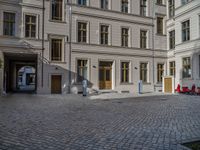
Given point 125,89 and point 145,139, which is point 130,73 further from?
point 145,139

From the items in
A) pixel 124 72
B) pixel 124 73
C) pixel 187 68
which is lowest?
pixel 124 73

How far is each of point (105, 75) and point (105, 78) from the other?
36 cm

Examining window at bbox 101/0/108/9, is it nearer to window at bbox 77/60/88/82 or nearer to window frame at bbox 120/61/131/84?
window frame at bbox 120/61/131/84

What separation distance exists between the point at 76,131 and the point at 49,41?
17.8 m

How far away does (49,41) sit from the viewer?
2272 centimetres

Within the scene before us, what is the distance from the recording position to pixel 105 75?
25.5m

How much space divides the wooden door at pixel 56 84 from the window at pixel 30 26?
489 centimetres

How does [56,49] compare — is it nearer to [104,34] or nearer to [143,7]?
[104,34]

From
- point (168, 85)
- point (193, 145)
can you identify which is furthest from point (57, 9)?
point (193, 145)

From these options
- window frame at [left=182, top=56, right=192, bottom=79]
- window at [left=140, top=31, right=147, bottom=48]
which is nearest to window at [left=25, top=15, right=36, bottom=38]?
window at [left=140, top=31, right=147, bottom=48]

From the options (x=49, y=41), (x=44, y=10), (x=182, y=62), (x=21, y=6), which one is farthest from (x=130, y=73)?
(x=21, y=6)

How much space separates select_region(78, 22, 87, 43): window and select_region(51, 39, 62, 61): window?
2.43 m

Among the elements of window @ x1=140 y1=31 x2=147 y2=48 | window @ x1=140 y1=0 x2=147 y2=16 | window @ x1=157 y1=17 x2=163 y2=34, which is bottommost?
window @ x1=140 y1=31 x2=147 y2=48

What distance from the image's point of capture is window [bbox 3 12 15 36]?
21.2m
